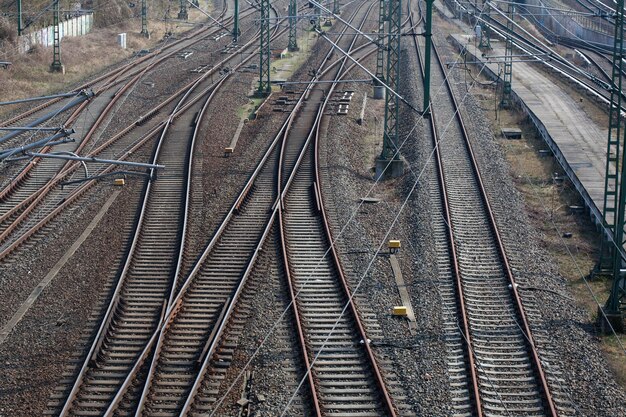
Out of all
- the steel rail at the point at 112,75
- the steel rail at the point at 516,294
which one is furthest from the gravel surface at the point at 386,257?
the steel rail at the point at 112,75

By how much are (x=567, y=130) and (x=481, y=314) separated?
1402 cm

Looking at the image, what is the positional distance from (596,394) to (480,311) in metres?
2.64

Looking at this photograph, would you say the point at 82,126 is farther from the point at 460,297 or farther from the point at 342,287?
the point at 460,297

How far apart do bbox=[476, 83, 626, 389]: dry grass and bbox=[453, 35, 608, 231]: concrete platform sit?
1.03 feet

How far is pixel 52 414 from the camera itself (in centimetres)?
1044

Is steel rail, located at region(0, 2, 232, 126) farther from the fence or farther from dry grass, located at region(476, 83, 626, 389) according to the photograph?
dry grass, located at region(476, 83, 626, 389)

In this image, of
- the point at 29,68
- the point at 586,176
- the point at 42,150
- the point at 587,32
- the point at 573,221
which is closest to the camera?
the point at 573,221

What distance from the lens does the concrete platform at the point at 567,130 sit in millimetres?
19875

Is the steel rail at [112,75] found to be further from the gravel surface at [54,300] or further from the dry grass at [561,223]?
the dry grass at [561,223]

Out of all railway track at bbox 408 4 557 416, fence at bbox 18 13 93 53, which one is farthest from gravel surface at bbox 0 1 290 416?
fence at bbox 18 13 93 53

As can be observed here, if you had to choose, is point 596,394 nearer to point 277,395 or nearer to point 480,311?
point 480,311

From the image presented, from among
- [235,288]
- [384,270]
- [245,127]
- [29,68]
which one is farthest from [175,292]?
[29,68]

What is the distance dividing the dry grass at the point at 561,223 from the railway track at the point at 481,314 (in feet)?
3.27

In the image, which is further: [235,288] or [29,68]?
[29,68]
